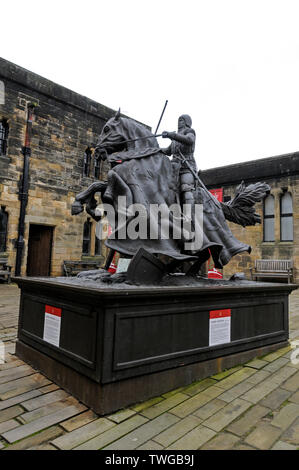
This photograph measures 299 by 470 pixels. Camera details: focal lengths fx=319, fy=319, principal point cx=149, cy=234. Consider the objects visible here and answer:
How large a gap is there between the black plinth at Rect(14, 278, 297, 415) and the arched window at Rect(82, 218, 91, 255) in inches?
448

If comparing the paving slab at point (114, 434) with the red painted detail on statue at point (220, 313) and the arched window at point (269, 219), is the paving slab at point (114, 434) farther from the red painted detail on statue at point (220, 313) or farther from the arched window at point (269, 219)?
Result: the arched window at point (269, 219)

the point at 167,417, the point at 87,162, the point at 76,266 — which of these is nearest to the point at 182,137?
the point at 167,417

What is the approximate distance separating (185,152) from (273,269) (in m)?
10.4

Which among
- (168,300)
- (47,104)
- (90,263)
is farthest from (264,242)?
(168,300)

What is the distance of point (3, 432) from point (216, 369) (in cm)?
202

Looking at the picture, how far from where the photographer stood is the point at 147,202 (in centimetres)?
370

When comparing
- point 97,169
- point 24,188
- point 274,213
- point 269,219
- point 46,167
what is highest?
point 97,169

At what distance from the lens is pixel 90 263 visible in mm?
14414

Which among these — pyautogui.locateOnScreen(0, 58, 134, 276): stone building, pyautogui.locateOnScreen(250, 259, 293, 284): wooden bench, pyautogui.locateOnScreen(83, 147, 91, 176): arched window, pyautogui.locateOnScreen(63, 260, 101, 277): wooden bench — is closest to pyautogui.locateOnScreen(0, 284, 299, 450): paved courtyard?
pyautogui.locateOnScreen(250, 259, 293, 284): wooden bench

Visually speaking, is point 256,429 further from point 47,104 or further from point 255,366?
point 47,104

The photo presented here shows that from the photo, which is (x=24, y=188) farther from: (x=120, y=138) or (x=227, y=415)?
(x=227, y=415)

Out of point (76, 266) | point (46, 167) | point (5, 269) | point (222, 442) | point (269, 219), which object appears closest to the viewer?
point (222, 442)

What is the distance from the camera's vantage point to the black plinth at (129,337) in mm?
2395

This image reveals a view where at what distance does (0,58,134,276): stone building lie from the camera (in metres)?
12.5
